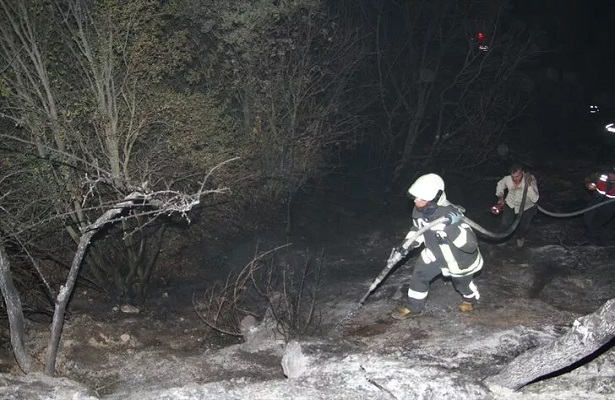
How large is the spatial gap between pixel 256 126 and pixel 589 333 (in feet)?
27.8

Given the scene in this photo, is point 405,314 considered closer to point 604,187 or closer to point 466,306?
point 466,306

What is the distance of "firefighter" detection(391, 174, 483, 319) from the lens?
5500mm

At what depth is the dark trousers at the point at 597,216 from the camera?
8078 millimetres

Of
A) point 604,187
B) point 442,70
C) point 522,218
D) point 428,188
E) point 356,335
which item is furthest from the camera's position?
point 442,70

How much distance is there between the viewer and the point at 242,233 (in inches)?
424

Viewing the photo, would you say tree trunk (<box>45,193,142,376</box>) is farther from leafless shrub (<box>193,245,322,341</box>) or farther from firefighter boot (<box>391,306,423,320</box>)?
firefighter boot (<box>391,306,423,320</box>)

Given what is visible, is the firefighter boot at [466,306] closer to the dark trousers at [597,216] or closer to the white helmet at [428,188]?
the white helmet at [428,188]

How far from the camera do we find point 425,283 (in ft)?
20.1

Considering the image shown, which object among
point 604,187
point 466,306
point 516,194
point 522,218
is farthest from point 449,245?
point 604,187

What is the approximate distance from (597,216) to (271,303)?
5726mm

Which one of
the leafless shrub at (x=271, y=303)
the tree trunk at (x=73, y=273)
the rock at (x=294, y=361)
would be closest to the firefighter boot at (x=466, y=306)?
the leafless shrub at (x=271, y=303)

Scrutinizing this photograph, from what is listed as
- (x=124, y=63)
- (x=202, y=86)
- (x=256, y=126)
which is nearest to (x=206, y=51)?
(x=202, y=86)

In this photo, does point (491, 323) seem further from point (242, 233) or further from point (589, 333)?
point (242, 233)

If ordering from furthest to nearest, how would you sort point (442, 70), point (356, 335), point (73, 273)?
1. point (442, 70)
2. point (356, 335)
3. point (73, 273)
